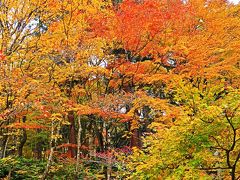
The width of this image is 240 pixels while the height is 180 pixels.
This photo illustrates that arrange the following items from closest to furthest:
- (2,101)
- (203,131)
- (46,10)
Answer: (203,131) < (2,101) < (46,10)

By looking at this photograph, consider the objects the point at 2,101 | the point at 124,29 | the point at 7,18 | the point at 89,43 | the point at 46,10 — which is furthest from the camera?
the point at 124,29

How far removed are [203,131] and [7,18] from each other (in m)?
7.76

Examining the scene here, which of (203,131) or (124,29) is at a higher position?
(124,29)

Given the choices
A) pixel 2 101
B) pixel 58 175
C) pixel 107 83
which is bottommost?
pixel 58 175

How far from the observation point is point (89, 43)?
40.8ft

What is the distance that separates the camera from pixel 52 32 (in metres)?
12.9

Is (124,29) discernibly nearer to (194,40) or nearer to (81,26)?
(81,26)

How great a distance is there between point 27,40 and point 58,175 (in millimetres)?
6498

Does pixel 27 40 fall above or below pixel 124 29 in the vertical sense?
below

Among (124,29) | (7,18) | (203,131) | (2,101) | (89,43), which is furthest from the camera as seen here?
(124,29)

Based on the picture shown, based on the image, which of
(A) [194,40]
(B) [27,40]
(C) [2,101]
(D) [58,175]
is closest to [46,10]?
(B) [27,40]

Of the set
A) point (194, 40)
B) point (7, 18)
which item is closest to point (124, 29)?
point (194, 40)

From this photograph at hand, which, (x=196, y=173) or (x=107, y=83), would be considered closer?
(x=196, y=173)

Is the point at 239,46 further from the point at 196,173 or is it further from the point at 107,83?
the point at 196,173
